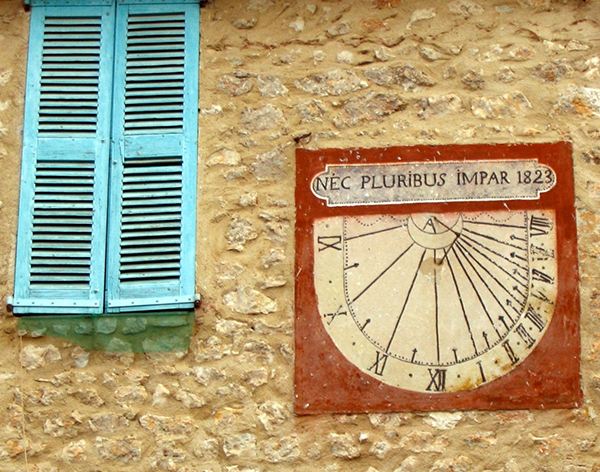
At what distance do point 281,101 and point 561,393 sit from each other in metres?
1.93

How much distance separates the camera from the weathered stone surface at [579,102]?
5742 millimetres

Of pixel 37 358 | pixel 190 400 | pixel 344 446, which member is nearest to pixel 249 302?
pixel 190 400

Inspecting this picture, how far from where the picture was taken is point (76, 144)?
5820 millimetres

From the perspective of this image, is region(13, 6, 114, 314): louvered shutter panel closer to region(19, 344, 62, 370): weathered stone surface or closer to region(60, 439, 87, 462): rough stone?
region(19, 344, 62, 370): weathered stone surface

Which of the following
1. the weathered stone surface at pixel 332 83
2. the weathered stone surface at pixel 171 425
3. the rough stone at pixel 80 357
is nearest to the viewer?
the weathered stone surface at pixel 171 425

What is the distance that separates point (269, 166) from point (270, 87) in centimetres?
42

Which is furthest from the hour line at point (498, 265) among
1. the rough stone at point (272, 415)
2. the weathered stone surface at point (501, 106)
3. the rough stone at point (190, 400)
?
the rough stone at point (190, 400)

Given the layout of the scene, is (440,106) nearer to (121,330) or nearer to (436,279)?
(436,279)

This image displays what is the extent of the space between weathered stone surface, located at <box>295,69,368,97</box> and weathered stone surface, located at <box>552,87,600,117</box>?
37.3 inches

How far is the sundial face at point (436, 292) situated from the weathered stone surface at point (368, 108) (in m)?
0.50

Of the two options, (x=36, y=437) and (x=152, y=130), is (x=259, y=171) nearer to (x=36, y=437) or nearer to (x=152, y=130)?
(x=152, y=130)

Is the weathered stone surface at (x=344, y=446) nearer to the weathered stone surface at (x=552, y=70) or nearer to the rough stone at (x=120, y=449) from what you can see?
the rough stone at (x=120, y=449)

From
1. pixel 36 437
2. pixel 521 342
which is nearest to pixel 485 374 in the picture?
pixel 521 342

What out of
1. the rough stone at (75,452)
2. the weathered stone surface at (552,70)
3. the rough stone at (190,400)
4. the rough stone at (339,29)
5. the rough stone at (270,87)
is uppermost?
the rough stone at (339,29)
